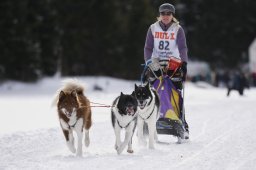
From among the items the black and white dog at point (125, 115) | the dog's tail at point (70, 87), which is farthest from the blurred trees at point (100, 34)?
the black and white dog at point (125, 115)

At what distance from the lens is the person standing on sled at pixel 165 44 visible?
33.0ft

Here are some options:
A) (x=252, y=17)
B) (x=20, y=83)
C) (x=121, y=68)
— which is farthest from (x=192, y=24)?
(x=20, y=83)

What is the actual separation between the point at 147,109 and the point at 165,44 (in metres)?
1.41

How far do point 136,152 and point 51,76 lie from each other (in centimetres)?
2993

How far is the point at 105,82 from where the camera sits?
41250mm

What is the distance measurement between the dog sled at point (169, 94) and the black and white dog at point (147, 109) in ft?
1.78

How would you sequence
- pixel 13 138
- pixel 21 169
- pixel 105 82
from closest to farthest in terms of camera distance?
pixel 21 169 → pixel 13 138 → pixel 105 82

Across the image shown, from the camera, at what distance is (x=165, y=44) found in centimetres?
1016

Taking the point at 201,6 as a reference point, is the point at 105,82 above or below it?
below

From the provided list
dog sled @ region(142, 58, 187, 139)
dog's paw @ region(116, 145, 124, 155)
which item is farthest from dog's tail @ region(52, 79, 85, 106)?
dog sled @ region(142, 58, 187, 139)

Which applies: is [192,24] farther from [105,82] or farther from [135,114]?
[135,114]

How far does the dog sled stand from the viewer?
1009 cm

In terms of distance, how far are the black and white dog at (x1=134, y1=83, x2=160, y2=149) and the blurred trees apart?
78.9 feet

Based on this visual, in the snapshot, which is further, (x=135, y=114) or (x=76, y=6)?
(x=76, y=6)
